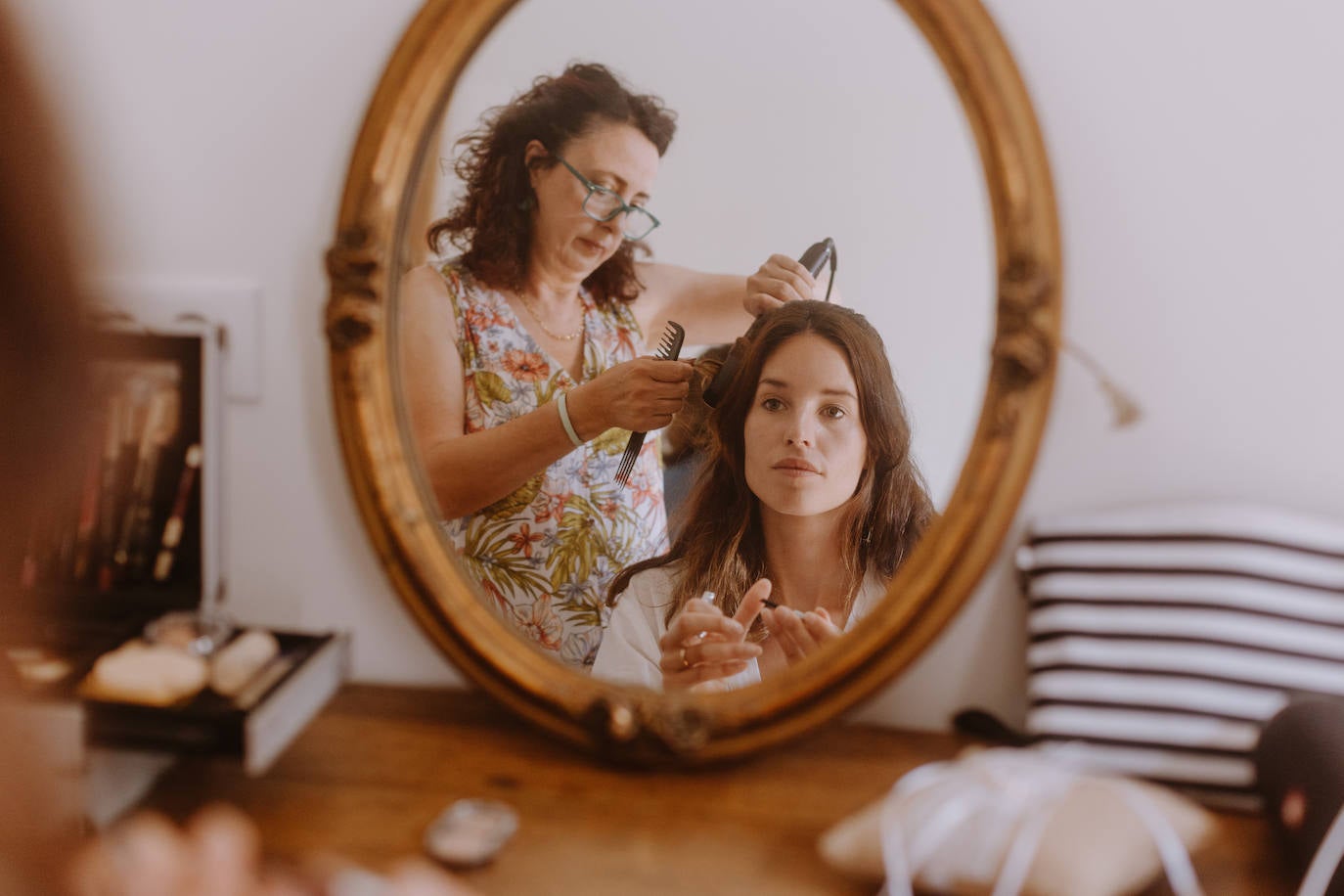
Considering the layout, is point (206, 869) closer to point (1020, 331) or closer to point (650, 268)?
point (650, 268)

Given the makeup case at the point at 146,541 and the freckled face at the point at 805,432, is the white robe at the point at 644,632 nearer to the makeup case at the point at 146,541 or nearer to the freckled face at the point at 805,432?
the freckled face at the point at 805,432

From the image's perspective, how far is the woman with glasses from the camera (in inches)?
24.5

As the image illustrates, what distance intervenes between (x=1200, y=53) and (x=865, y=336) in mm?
307

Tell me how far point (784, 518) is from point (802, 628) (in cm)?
9

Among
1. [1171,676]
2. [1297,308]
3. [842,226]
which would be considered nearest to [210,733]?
[842,226]

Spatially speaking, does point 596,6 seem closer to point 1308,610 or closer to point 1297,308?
point 1297,308

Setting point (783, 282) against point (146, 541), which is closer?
point (783, 282)

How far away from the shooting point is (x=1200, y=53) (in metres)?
0.60

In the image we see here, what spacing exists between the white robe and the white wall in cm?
12

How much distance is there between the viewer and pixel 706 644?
0.65 metres

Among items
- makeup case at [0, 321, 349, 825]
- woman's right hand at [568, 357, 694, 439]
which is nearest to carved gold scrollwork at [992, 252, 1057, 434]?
woman's right hand at [568, 357, 694, 439]

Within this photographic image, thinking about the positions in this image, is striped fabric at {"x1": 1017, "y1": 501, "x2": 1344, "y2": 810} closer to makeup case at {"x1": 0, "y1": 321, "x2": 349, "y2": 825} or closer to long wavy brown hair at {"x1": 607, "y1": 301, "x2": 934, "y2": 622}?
long wavy brown hair at {"x1": 607, "y1": 301, "x2": 934, "y2": 622}

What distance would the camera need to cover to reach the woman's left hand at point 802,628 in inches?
25.0

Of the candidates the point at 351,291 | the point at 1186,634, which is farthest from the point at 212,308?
the point at 1186,634
